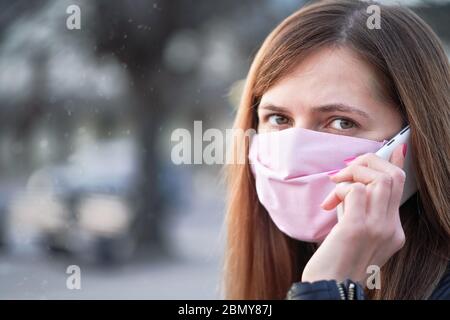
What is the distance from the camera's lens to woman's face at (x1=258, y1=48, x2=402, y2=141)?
72.1 inches

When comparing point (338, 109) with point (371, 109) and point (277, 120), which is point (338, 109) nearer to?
point (371, 109)

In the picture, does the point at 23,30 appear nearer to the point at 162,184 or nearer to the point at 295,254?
the point at 162,184

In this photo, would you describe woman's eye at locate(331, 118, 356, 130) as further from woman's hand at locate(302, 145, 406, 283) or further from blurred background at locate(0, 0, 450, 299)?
blurred background at locate(0, 0, 450, 299)

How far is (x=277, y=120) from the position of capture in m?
1.96

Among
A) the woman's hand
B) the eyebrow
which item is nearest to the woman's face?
the eyebrow

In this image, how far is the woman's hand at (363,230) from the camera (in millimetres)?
1622

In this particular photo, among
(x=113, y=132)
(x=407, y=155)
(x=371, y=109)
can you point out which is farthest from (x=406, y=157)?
(x=113, y=132)

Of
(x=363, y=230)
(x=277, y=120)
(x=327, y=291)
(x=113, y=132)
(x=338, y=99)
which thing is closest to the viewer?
(x=327, y=291)

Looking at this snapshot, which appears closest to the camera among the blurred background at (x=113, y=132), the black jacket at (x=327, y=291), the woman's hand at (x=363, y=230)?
the black jacket at (x=327, y=291)

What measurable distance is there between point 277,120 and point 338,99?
0.72 ft

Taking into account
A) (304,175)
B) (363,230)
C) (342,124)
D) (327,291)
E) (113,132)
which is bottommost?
(327,291)

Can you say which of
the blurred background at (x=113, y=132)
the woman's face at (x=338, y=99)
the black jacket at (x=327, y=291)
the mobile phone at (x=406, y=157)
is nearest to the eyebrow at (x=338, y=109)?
the woman's face at (x=338, y=99)

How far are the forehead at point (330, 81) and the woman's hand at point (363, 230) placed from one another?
263 mm

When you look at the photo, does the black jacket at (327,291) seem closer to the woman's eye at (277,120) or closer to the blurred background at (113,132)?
the woman's eye at (277,120)
